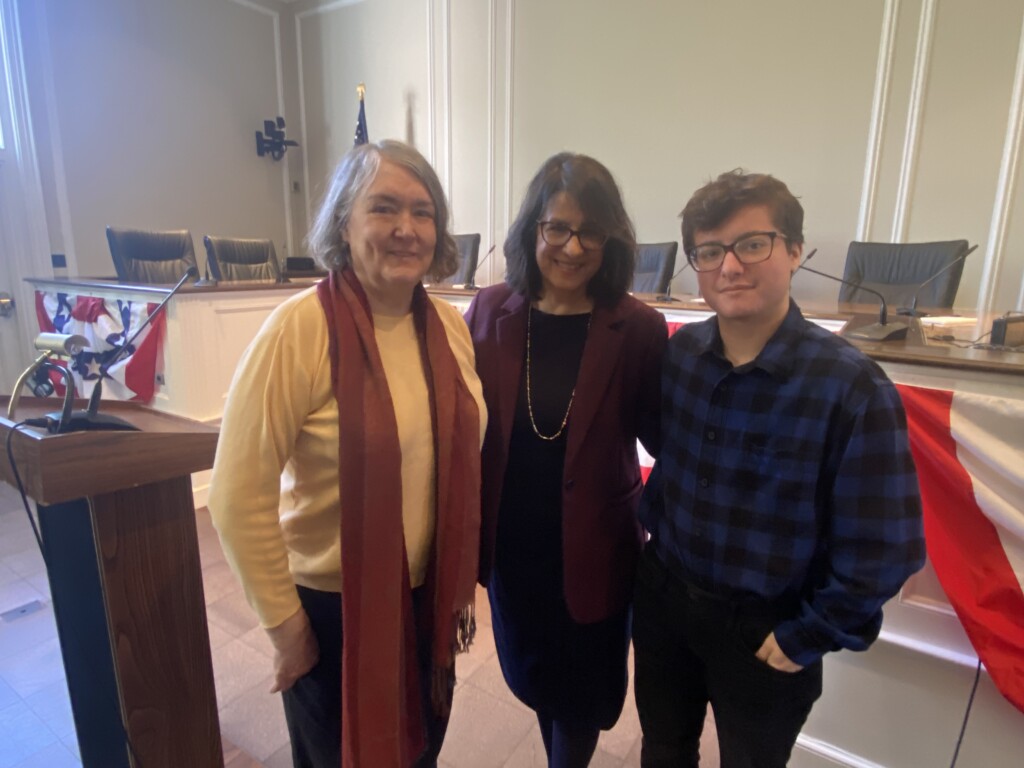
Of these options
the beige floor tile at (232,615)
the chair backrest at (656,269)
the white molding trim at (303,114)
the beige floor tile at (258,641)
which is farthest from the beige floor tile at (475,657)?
the white molding trim at (303,114)

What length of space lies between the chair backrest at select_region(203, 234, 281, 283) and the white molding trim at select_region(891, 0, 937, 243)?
4224 mm

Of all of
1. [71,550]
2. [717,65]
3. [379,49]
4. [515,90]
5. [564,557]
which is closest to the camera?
[71,550]

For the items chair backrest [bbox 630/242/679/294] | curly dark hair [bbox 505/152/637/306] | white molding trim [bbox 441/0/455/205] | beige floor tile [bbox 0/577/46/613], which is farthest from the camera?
white molding trim [bbox 441/0/455/205]

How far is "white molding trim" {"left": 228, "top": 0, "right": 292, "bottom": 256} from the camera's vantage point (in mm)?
6008

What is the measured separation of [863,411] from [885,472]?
0.08m

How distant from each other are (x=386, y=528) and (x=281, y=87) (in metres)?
6.81

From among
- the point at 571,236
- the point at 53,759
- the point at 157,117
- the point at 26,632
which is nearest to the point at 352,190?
the point at 571,236

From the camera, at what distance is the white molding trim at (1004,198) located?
11.4ft

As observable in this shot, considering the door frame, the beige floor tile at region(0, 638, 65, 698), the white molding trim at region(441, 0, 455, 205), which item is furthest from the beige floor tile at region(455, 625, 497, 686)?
the door frame

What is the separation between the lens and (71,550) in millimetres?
891

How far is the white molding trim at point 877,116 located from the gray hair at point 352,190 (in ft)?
13.2

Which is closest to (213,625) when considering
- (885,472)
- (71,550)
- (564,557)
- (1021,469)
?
(71,550)

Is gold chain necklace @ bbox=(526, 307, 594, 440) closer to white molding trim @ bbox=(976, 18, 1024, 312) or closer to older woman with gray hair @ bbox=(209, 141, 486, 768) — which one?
older woman with gray hair @ bbox=(209, 141, 486, 768)

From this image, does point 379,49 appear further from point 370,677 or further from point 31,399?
point 370,677
